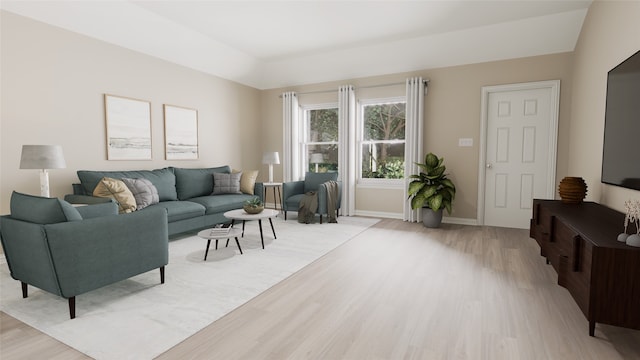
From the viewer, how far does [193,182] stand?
5434 millimetres

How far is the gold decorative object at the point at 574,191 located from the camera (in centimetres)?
349

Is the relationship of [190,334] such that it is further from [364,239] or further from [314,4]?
[314,4]

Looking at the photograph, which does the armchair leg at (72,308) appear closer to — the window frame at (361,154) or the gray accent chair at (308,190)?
the gray accent chair at (308,190)

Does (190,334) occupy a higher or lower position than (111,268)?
lower

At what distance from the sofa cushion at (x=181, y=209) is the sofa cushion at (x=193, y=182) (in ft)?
1.73

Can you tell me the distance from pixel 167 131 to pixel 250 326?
13.7 ft

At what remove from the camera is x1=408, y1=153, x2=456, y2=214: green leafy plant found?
5.41m

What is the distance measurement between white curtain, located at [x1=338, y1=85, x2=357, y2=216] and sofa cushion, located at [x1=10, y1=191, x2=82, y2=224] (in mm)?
4723

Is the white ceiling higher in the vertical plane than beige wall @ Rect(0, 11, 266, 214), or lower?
higher

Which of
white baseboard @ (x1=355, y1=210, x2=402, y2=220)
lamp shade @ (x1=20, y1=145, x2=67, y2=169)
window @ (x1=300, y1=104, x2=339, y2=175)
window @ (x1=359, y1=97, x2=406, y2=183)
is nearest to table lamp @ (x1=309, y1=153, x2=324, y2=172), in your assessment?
window @ (x1=300, y1=104, x2=339, y2=175)

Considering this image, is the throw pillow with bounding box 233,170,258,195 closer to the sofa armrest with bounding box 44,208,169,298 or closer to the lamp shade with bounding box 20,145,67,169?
the lamp shade with bounding box 20,145,67,169

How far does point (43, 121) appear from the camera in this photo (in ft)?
12.9

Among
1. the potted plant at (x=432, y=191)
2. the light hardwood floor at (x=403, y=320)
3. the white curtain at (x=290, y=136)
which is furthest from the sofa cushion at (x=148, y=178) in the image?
the potted plant at (x=432, y=191)

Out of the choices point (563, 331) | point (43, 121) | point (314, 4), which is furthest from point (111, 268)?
point (314, 4)
